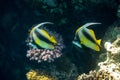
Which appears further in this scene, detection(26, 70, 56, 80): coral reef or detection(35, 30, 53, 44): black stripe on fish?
detection(26, 70, 56, 80): coral reef

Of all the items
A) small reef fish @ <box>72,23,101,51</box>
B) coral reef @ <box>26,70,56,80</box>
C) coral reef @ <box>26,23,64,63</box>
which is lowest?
small reef fish @ <box>72,23,101,51</box>

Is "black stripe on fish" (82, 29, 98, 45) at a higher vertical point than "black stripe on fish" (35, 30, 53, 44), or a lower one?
lower

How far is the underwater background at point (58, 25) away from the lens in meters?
6.39

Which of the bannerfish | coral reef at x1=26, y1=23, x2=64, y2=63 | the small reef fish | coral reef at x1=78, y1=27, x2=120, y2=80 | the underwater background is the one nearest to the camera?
the small reef fish

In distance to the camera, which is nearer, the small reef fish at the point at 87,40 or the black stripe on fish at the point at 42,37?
the small reef fish at the point at 87,40

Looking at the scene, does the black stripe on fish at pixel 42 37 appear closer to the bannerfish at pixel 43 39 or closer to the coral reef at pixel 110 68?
the bannerfish at pixel 43 39

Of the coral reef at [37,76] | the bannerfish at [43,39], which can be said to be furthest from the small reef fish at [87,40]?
the coral reef at [37,76]

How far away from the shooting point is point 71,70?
21.1 ft

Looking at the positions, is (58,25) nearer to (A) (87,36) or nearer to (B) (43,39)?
(B) (43,39)

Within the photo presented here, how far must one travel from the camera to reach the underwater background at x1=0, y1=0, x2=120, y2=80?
639cm

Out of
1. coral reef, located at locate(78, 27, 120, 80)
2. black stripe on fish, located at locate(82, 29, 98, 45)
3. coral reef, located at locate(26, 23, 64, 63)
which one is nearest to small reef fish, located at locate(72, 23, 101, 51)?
black stripe on fish, located at locate(82, 29, 98, 45)

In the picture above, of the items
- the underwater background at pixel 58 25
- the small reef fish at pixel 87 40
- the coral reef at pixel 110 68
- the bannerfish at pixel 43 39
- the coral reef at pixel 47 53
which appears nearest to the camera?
the small reef fish at pixel 87 40

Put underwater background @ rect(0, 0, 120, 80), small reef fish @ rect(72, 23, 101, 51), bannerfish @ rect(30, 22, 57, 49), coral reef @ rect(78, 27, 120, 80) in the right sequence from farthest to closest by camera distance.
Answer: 1. underwater background @ rect(0, 0, 120, 80)
2. coral reef @ rect(78, 27, 120, 80)
3. bannerfish @ rect(30, 22, 57, 49)
4. small reef fish @ rect(72, 23, 101, 51)

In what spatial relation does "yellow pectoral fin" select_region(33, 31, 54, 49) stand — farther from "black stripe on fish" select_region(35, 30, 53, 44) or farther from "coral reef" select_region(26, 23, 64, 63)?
"coral reef" select_region(26, 23, 64, 63)
